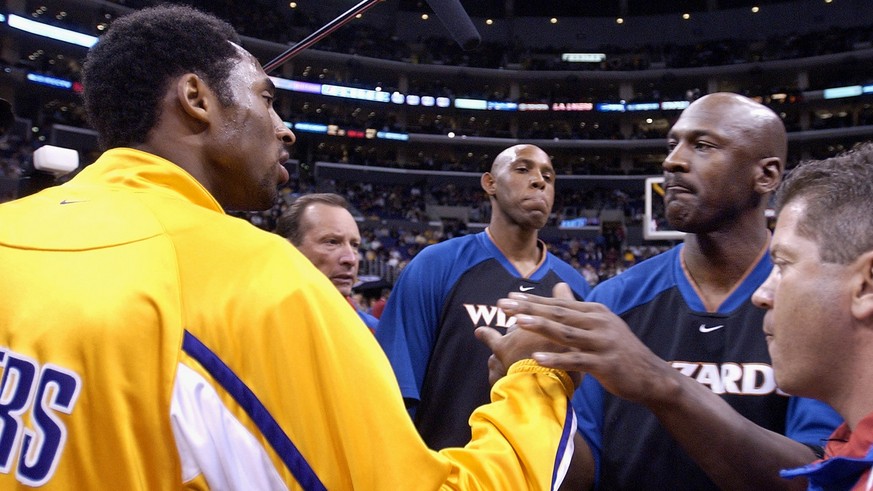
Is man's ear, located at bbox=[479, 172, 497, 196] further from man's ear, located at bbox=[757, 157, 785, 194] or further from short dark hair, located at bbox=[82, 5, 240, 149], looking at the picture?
short dark hair, located at bbox=[82, 5, 240, 149]

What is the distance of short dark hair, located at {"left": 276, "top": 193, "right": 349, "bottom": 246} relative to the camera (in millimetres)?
3877

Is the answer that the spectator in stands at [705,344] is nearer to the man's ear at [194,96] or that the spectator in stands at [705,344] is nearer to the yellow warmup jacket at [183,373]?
the yellow warmup jacket at [183,373]

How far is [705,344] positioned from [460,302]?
1638 millimetres

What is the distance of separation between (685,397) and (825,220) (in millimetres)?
469

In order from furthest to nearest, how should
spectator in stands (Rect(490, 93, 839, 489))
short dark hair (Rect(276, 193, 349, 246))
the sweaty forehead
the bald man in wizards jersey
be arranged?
the sweaty forehead
short dark hair (Rect(276, 193, 349, 246))
the bald man in wizards jersey
spectator in stands (Rect(490, 93, 839, 489))

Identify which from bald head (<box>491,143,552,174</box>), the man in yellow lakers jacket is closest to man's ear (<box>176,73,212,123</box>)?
the man in yellow lakers jacket

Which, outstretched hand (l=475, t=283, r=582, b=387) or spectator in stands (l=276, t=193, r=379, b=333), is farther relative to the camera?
spectator in stands (l=276, t=193, r=379, b=333)

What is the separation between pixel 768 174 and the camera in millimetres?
2154

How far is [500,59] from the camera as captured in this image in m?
34.4

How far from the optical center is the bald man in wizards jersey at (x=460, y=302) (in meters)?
3.32

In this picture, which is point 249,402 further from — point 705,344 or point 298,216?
point 298,216

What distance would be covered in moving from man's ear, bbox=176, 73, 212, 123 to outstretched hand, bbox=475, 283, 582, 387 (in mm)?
770

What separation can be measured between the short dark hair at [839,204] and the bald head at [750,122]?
718 millimetres

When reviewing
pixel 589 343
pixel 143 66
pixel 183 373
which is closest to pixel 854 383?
pixel 589 343
